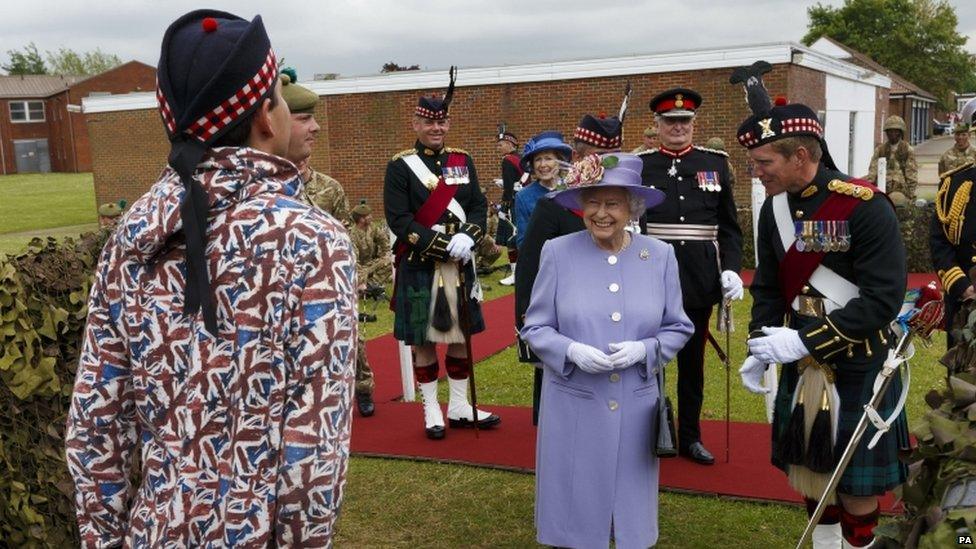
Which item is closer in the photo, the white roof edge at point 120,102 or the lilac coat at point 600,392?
the lilac coat at point 600,392

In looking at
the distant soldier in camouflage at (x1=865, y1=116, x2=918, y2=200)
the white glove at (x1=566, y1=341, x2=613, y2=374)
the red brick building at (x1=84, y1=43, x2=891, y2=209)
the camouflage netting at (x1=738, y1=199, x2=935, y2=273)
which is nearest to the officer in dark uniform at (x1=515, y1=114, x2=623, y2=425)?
the white glove at (x1=566, y1=341, x2=613, y2=374)

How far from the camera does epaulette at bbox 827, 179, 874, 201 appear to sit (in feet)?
11.2

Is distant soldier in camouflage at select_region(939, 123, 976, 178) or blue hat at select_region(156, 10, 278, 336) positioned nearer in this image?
blue hat at select_region(156, 10, 278, 336)

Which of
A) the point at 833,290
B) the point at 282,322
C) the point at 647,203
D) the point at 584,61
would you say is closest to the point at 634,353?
the point at 647,203

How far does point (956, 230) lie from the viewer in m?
5.05

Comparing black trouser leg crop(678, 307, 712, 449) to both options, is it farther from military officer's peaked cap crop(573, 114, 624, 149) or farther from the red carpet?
military officer's peaked cap crop(573, 114, 624, 149)

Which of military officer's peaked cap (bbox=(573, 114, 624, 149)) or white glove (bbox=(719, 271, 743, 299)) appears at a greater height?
military officer's peaked cap (bbox=(573, 114, 624, 149))

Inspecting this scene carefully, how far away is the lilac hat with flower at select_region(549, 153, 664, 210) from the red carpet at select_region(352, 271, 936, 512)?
2149 millimetres

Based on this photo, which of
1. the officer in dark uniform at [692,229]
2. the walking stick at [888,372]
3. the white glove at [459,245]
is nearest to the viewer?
the walking stick at [888,372]

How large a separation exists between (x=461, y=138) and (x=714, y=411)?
15.2 metres

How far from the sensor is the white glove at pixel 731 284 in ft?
16.9

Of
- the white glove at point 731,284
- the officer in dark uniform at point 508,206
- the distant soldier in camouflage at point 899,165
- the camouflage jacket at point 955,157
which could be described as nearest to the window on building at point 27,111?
the officer in dark uniform at point 508,206

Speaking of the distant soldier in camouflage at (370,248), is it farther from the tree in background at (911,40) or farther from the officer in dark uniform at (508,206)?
the tree in background at (911,40)

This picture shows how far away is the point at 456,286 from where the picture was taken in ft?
19.7
